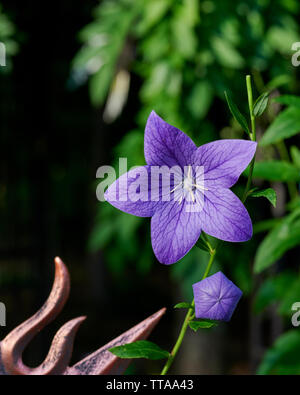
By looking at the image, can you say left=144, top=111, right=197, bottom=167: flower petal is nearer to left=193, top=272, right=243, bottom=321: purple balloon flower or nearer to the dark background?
left=193, top=272, right=243, bottom=321: purple balloon flower

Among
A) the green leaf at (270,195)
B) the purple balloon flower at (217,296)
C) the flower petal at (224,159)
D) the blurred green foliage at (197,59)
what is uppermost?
the blurred green foliage at (197,59)

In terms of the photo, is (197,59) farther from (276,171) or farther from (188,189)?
(188,189)

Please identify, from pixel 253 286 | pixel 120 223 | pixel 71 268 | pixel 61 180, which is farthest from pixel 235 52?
pixel 71 268

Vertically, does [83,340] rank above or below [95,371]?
below

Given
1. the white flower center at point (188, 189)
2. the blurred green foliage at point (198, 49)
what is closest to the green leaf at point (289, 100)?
the white flower center at point (188, 189)

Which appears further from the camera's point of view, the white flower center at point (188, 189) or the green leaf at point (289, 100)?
the green leaf at point (289, 100)

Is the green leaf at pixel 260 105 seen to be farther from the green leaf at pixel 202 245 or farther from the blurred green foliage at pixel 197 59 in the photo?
the blurred green foliage at pixel 197 59

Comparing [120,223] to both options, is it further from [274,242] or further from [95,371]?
[95,371]

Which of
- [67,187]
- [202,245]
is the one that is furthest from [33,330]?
[67,187]
